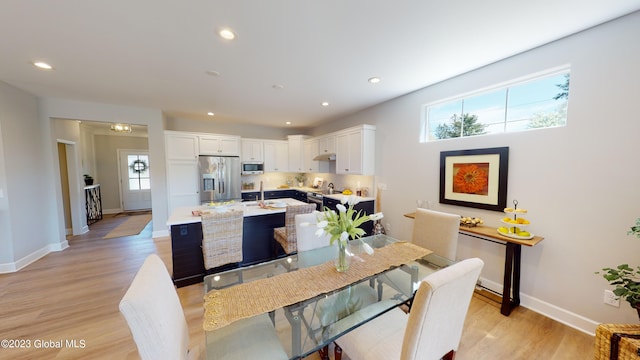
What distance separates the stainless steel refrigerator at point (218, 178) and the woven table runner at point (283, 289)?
3.88m

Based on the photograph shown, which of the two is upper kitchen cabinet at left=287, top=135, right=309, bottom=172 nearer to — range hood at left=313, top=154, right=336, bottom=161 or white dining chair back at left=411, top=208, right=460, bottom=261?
range hood at left=313, top=154, right=336, bottom=161

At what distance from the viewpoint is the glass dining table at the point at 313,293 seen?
1.24 meters

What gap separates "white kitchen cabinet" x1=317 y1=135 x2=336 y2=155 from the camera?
4.88m

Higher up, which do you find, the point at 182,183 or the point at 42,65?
the point at 42,65

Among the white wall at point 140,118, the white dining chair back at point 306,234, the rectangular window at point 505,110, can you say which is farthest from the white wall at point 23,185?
the rectangular window at point 505,110

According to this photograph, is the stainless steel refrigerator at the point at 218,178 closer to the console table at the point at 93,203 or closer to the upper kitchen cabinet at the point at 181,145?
the upper kitchen cabinet at the point at 181,145

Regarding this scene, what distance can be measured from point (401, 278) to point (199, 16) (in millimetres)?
2624

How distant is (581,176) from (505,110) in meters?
0.98

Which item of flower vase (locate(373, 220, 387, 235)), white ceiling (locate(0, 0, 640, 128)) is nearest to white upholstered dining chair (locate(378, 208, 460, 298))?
flower vase (locate(373, 220, 387, 235))

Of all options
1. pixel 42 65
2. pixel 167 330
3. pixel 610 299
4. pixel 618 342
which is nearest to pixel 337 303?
pixel 167 330

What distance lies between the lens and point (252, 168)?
5.73 meters

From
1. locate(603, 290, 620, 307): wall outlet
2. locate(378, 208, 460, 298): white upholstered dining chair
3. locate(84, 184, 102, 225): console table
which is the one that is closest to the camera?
locate(378, 208, 460, 298): white upholstered dining chair

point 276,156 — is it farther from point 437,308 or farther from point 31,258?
point 437,308

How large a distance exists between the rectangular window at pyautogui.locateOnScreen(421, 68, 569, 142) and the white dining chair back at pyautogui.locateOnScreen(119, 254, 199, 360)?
3.40m
